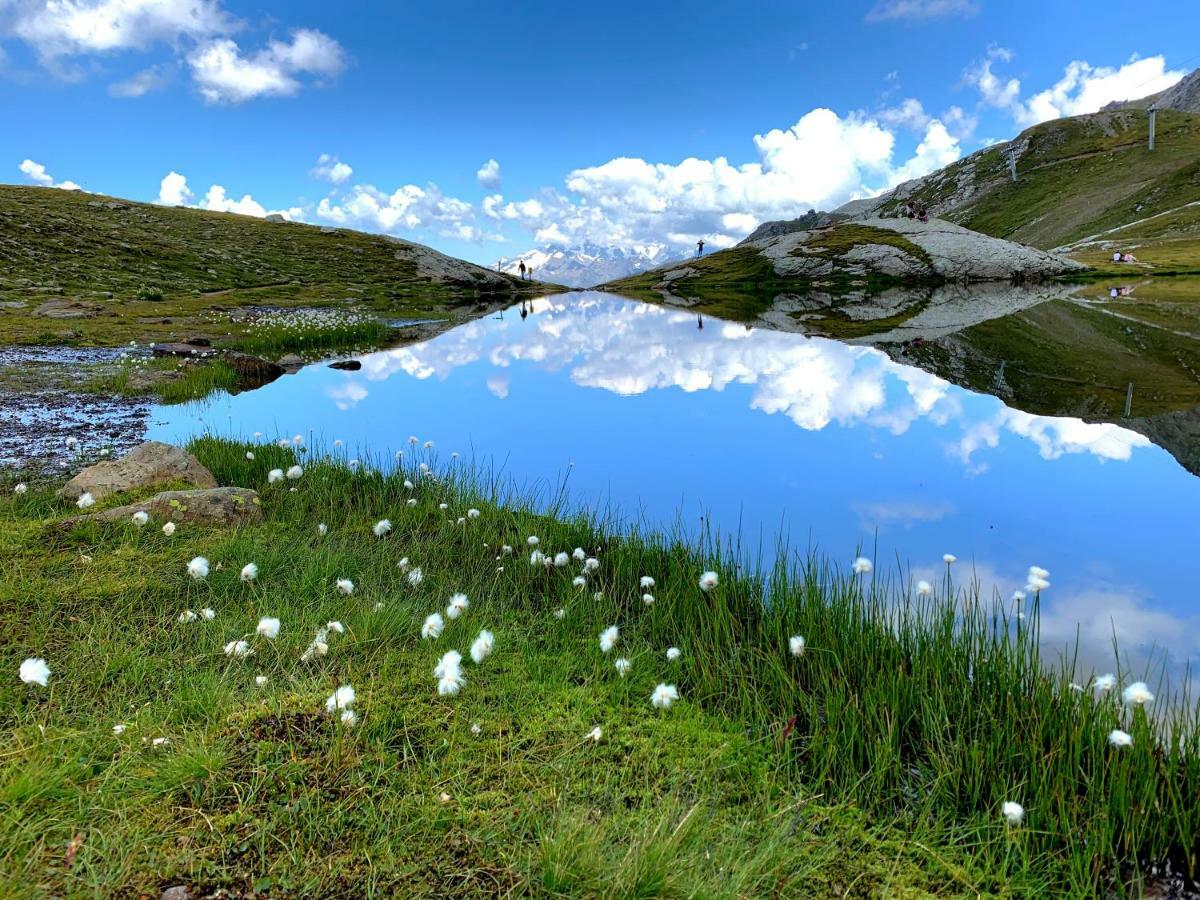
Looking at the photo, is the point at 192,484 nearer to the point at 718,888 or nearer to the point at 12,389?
the point at 718,888

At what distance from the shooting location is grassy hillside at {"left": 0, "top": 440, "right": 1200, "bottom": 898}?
151 inches

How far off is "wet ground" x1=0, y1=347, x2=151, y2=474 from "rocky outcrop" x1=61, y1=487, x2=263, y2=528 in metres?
4.82

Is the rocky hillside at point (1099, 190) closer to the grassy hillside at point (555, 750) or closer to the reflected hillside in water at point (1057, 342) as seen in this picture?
the reflected hillside in water at point (1057, 342)

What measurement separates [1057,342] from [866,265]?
188 feet

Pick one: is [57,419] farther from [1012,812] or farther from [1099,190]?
[1099,190]

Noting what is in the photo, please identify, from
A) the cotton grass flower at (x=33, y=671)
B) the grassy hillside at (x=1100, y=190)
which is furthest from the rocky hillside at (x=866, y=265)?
the grassy hillside at (x=1100, y=190)

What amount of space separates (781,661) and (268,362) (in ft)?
89.1

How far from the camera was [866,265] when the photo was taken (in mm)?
81500

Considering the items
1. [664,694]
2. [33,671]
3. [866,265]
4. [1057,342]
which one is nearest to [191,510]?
[33,671]

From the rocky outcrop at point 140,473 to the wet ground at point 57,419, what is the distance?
2656mm

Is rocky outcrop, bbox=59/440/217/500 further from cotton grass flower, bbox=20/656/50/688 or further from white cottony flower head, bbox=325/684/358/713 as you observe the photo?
white cottony flower head, bbox=325/684/358/713

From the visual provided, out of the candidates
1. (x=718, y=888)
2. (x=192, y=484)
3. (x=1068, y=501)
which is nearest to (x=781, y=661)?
(x=718, y=888)

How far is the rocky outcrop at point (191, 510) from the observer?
8773 millimetres

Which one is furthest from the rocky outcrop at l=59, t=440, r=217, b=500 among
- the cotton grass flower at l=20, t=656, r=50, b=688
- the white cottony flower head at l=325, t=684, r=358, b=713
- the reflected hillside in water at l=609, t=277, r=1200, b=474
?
the reflected hillside in water at l=609, t=277, r=1200, b=474
